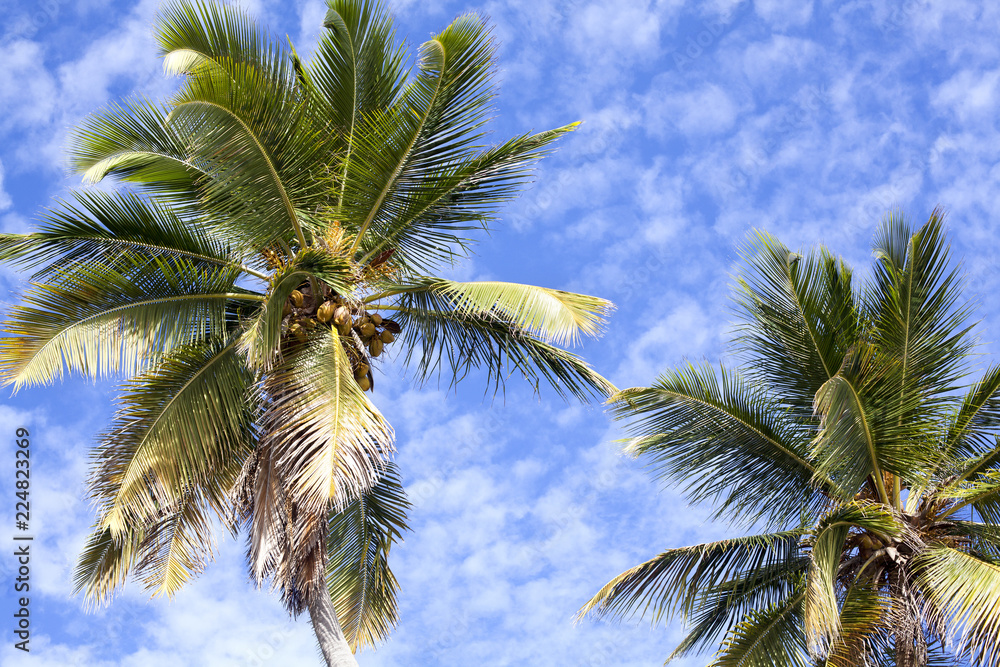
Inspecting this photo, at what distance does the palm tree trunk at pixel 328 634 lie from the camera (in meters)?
10.3

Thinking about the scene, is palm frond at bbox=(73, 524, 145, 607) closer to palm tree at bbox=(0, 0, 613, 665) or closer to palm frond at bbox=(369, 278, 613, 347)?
palm tree at bbox=(0, 0, 613, 665)

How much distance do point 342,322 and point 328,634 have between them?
319cm

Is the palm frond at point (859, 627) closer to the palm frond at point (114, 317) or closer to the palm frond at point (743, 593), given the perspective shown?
the palm frond at point (743, 593)

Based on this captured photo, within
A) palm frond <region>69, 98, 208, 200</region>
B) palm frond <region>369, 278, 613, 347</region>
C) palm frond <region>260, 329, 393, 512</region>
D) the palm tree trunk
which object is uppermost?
palm frond <region>69, 98, 208, 200</region>

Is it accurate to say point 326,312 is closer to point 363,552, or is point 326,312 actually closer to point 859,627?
point 363,552

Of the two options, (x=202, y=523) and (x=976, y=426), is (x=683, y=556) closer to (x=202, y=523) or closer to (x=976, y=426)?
(x=976, y=426)

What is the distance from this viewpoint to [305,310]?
10562mm

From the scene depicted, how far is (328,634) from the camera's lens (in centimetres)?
1039

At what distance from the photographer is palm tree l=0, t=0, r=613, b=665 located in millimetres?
9727

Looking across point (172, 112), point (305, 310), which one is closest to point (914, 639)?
point (305, 310)

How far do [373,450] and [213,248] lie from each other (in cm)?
328

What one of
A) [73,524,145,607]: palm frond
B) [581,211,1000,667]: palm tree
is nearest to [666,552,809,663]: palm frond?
[581,211,1000,667]: palm tree

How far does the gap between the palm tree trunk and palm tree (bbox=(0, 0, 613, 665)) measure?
1.2 inches

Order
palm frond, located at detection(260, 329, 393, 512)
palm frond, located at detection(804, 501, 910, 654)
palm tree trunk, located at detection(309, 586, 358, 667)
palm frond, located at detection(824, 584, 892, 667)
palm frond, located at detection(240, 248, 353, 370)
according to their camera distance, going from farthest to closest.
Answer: palm frond, located at detection(824, 584, 892, 667), palm tree trunk, located at detection(309, 586, 358, 667), palm frond, located at detection(804, 501, 910, 654), palm frond, located at detection(240, 248, 353, 370), palm frond, located at detection(260, 329, 393, 512)
